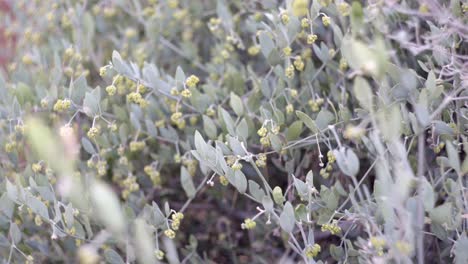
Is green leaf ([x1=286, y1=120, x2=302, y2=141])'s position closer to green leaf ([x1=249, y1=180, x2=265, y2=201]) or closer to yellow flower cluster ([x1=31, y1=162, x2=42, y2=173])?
green leaf ([x1=249, y1=180, x2=265, y2=201])

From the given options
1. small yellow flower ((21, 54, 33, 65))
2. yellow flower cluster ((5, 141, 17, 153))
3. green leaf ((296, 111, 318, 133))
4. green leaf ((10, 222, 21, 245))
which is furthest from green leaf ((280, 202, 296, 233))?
small yellow flower ((21, 54, 33, 65))

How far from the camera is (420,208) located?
93cm

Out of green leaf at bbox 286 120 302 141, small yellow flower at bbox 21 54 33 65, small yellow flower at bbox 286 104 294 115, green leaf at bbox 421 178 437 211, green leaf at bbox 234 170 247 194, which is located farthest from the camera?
small yellow flower at bbox 21 54 33 65

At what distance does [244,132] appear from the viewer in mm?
1155

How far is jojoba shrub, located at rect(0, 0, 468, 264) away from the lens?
0.99 meters

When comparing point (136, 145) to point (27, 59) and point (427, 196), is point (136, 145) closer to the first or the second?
point (27, 59)

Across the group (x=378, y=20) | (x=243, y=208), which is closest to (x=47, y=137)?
(x=378, y=20)

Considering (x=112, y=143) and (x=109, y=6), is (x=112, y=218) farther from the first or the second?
(x=109, y=6)

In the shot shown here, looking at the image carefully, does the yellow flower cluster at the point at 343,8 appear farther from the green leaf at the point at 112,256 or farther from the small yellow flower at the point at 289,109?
the green leaf at the point at 112,256

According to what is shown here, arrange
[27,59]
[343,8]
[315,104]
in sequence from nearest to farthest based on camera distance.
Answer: [343,8] < [315,104] < [27,59]

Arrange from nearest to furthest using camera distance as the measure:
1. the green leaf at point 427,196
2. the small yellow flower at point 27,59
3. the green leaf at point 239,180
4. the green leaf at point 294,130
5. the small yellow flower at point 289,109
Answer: the green leaf at point 427,196
the green leaf at point 239,180
the green leaf at point 294,130
the small yellow flower at point 289,109
the small yellow flower at point 27,59

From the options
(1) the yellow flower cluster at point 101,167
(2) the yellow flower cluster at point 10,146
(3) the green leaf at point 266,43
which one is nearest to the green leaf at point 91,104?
(1) the yellow flower cluster at point 101,167

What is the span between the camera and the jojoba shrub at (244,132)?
990mm

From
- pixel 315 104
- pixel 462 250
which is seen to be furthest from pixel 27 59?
pixel 462 250
